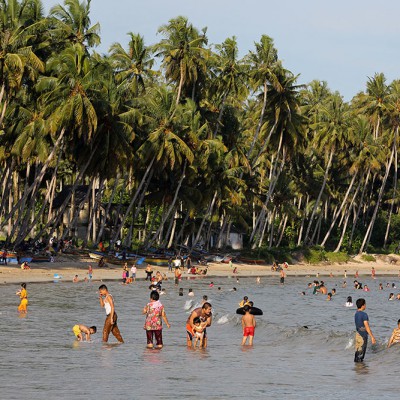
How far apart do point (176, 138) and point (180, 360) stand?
44.9 meters

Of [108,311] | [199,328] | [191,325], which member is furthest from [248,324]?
[108,311]

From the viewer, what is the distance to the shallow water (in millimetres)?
17766

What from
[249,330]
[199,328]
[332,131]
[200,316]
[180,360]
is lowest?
[180,360]

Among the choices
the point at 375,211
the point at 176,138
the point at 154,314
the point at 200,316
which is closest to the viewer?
the point at 154,314

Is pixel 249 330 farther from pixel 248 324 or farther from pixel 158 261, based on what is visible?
pixel 158 261

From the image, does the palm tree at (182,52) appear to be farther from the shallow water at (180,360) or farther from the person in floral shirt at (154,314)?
the person in floral shirt at (154,314)

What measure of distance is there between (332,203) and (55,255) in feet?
161

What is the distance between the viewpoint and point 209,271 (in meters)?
69.1

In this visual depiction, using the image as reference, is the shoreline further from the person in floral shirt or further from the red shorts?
the person in floral shirt

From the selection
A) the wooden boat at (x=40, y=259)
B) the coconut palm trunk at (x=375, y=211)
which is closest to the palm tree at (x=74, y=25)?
the wooden boat at (x=40, y=259)

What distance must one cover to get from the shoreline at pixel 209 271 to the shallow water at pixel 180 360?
10738 millimetres

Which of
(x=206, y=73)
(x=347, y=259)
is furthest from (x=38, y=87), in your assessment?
(x=347, y=259)

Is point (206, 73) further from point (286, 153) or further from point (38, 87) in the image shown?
point (38, 87)

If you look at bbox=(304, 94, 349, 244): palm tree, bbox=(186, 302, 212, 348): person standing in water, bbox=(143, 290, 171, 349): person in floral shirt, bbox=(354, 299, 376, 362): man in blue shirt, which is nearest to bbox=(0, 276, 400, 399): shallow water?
bbox=(186, 302, 212, 348): person standing in water
